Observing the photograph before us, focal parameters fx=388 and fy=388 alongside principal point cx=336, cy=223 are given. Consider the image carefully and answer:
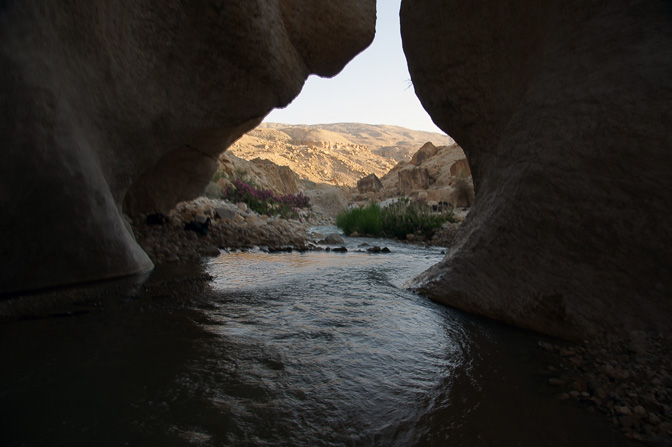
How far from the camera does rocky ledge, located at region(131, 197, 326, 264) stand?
509 centimetres

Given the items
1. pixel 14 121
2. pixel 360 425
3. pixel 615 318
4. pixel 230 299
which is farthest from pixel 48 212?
pixel 615 318

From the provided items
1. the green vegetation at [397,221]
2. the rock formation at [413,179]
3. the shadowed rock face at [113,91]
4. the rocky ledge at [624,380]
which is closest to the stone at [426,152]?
the rock formation at [413,179]

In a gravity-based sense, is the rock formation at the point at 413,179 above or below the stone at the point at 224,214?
above

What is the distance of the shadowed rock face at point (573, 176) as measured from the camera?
208cm

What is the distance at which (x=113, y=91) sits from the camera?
3.47m

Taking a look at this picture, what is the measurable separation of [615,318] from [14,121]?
3.80m

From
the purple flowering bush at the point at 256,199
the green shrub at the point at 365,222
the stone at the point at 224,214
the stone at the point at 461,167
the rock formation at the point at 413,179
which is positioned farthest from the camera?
the rock formation at the point at 413,179

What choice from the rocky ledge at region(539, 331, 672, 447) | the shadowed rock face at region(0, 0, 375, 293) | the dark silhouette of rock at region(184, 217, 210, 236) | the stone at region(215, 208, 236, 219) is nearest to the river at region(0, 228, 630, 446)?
the rocky ledge at region(539, 331, 672, 447)

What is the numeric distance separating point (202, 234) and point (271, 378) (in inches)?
198

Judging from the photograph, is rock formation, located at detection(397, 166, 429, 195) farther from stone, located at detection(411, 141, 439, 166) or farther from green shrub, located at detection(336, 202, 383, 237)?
green shrub, located at detection(336, 202, 383, 237)

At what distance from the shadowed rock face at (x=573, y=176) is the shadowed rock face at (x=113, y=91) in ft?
7.10

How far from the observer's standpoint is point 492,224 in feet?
9.01

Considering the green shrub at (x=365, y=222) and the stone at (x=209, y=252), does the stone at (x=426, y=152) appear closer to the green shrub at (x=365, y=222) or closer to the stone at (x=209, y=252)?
the green shrub at (x=365, y=222)

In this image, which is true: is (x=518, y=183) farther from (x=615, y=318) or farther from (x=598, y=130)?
(x=615, y=318)
